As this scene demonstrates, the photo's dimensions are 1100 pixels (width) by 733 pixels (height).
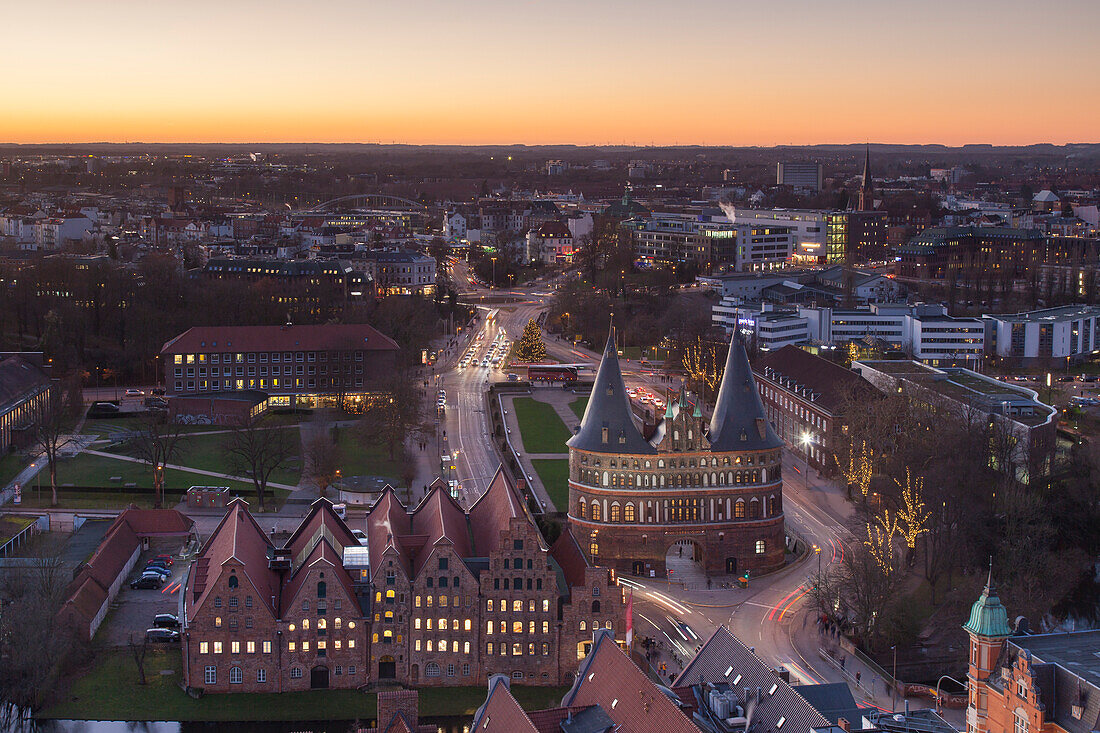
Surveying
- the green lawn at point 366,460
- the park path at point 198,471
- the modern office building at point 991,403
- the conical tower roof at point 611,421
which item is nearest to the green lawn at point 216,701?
the conical tower roof at point 611,421

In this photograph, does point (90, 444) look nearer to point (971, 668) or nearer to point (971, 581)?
point (971, 581)

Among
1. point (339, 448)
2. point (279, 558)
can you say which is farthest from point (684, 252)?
point (279, 558)

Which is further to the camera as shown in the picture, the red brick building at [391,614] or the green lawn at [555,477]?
the green lawn at [555,477]

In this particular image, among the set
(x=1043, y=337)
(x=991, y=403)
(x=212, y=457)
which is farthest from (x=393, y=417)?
(x=1043, y=337)

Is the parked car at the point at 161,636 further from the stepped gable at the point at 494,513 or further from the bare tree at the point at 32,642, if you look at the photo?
the stepped gable at the point at 494,513

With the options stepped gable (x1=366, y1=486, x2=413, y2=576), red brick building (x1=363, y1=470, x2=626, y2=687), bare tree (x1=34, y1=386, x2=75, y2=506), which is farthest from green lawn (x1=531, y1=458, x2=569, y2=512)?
bare tree (x1=34, y1=386, x2=75, y2=506)

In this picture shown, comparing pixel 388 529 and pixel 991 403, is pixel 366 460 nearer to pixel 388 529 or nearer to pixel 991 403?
pixel 388 529

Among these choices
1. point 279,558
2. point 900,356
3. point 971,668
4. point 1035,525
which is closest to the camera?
point 971,668
